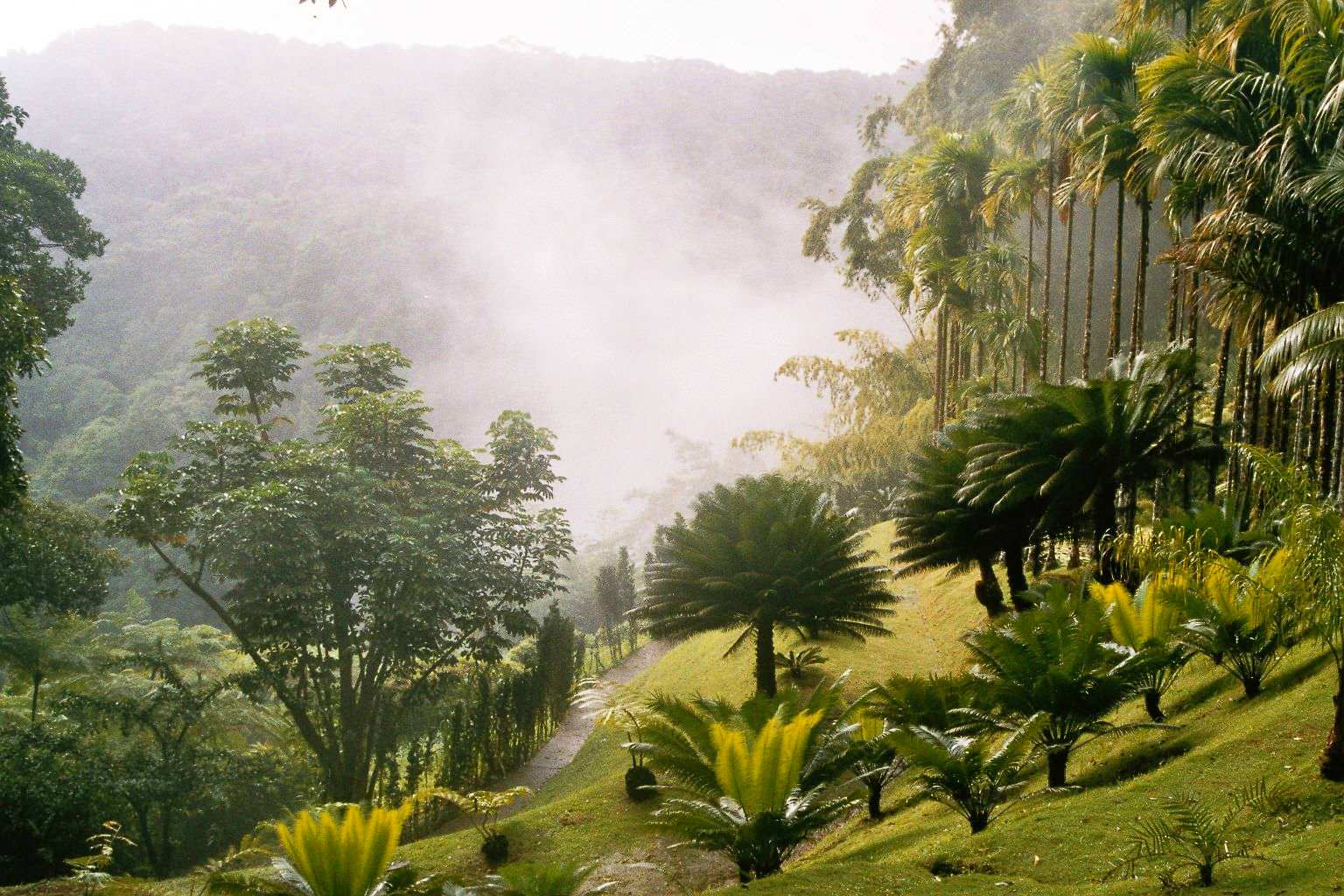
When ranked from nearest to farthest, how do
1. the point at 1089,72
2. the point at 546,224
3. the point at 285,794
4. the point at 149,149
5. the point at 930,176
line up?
1. the point at 1089,72
2. the point at 285,794
3. the point at 930,176
4. the point at 149,149
5. the point at 546,224

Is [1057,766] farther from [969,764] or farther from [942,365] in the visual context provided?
[942,365]

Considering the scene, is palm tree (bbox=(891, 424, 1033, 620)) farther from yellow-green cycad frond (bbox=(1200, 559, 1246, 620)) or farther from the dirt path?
yellow-green cycad frond (bbox=(1200, 559, 1246, 620))

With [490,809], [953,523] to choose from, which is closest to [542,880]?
[490,809]

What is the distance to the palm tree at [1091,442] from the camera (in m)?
9.70

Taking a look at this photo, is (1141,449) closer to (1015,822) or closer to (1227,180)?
(1227,180)

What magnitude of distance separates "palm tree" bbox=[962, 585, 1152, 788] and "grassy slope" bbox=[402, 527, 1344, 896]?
34cm

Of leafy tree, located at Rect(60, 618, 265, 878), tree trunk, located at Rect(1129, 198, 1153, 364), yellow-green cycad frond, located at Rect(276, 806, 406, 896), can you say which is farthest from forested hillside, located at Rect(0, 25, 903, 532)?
tree trunk, located at Rect(1129, 198, 1153, 364)

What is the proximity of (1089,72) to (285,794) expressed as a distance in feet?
55.2

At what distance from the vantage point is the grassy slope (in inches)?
163

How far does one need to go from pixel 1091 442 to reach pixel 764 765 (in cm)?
610

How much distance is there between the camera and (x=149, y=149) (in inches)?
4439

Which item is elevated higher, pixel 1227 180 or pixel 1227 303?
pixel 1227 180

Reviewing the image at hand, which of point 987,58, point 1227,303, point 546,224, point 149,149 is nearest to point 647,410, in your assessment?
point 546,224

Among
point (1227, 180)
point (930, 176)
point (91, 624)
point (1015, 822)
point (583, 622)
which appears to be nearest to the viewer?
point (1015, 822)
